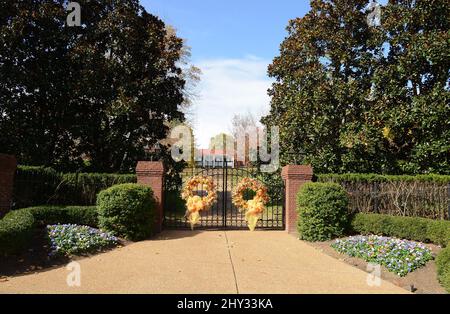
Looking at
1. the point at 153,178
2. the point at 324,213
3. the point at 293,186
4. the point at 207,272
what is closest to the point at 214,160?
the point at 153,178

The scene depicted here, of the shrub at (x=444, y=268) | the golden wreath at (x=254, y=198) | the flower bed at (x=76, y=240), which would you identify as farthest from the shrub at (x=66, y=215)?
the shrub at (x=444, y=268)

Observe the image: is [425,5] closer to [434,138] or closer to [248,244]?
[434,138]

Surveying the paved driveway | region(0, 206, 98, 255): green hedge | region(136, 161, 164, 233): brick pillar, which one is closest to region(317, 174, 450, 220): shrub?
the paved driveway

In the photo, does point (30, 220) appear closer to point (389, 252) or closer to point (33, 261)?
point (33, 261)

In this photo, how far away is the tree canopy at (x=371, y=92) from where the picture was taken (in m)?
13.1

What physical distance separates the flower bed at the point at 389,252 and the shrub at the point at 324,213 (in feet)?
2.65

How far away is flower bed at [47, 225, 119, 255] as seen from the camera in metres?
8.12

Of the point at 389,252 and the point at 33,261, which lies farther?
the point at 389,252

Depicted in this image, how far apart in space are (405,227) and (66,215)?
28.1ft

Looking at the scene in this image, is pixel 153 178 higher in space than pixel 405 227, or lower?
higher

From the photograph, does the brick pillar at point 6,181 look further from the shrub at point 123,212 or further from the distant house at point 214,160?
the distant house at point 214,160

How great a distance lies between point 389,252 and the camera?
796 cm

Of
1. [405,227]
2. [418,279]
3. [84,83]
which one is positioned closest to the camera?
[418,279]
